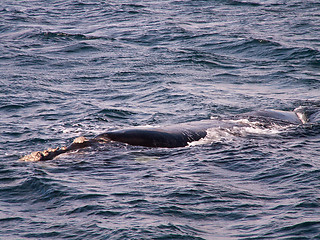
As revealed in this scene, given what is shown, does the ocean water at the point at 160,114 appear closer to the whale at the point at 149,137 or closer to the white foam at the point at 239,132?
the white foam at the point at 239,132

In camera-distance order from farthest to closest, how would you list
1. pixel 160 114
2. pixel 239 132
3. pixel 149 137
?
pixel 160 114
pixel 239 132
pixel 149 137

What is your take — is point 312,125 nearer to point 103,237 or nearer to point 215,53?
point 103,237

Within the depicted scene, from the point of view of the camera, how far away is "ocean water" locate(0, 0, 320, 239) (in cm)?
729

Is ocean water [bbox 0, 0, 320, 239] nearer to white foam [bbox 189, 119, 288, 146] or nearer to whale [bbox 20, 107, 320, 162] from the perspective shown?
white foam [bbox 189, 119, 288, 146]

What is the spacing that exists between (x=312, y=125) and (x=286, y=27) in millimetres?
12075

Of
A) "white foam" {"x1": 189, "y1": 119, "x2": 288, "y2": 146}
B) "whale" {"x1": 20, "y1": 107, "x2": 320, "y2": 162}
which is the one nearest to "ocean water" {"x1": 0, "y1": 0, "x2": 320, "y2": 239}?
"white foam" {"x1": 189, "y1": 119, "x2": 288, "y2": 146}

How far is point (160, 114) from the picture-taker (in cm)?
1377

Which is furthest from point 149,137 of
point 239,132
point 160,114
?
point 160,114

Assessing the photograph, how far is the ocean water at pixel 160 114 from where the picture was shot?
7.29 metres

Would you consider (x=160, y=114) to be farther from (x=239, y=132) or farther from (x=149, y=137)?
(x=149, y=137)

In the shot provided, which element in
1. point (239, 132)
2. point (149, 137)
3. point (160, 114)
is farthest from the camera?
point (160, 114)

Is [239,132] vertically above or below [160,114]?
above

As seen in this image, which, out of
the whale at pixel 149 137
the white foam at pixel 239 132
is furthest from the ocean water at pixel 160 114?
the whale at pixel 149 137

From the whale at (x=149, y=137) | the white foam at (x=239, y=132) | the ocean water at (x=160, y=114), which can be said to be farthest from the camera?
the white foam at (x=239, y=132)
